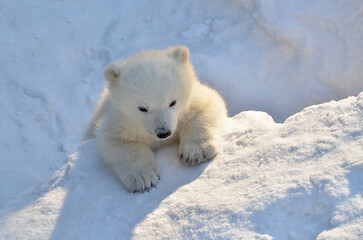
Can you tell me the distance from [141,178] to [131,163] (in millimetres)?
226

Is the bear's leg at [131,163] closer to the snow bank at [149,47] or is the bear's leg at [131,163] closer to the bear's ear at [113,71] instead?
the bear's ear at [113,71]

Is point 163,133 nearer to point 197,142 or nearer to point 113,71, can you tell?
point 197,142

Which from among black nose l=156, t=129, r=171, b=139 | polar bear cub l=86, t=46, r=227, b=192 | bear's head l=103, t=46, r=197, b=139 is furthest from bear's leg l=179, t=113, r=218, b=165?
black nose l=156, t=129, r=171, b=139

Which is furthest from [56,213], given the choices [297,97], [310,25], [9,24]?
[9,24]

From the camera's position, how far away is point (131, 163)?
323 centimetres

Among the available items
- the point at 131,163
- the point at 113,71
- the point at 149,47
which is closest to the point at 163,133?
the point at 131,163

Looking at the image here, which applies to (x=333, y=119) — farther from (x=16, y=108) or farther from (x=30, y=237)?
(x=16, y=108)

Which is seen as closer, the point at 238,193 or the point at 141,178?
the point at 238,193

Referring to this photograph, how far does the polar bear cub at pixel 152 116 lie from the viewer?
9.98ft

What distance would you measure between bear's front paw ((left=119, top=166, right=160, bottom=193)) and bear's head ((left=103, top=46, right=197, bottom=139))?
0.30 m

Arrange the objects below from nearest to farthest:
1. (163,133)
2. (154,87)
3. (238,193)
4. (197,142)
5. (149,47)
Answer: (238,193) → (163,133) → (154,87) → (197,142) → (149,47)

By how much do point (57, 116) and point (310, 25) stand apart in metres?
3.21

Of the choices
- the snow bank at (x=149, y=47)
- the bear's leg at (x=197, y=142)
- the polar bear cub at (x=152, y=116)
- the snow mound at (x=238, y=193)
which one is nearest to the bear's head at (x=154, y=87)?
the polar bear cub at (x=152, y=116)

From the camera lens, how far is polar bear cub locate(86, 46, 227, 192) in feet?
9.98
